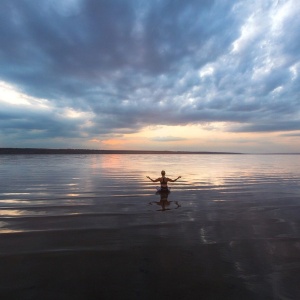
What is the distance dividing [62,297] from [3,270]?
233 cm

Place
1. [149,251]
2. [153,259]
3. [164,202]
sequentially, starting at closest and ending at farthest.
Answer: [153,259] → [149,251] → [164,202]

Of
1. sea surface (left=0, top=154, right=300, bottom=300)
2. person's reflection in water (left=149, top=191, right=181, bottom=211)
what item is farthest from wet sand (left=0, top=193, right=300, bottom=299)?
person's reflection in water (left=149, top=191, right=181, bottom=211)

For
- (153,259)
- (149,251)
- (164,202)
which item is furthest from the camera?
(164,202)

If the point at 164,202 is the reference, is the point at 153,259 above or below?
below

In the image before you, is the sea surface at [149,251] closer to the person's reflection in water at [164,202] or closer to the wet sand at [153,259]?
the wet sand at [153,259]

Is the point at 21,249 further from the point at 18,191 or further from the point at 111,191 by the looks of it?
the point at 18,191

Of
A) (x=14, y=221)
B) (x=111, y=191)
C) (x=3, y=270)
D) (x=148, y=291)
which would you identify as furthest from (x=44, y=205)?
(x=148, y=291)

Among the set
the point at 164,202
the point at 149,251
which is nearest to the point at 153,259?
the point at 149,251

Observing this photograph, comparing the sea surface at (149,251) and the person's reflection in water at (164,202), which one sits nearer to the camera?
the sea surface at (149,251)

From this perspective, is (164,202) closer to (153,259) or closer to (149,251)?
(149,251)

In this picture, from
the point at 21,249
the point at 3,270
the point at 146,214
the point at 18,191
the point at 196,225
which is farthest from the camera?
the point at 18,191

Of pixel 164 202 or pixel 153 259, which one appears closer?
pixel 153 259

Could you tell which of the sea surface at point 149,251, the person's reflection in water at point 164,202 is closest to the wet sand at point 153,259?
the sea surface at point 149,251

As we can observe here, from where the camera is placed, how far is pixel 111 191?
19844 millimetres
